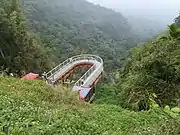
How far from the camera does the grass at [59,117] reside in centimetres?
509

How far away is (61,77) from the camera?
62.3ft

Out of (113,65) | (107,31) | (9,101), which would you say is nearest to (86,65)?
(9,101)

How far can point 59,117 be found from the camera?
6.10 m

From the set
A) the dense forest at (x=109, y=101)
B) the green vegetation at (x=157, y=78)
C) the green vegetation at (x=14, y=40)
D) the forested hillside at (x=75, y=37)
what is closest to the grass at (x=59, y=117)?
the dense forest at (x=109, y=101)

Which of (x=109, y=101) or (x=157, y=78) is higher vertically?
(x=157, y=78)

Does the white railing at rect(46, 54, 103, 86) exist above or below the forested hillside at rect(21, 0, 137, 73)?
above

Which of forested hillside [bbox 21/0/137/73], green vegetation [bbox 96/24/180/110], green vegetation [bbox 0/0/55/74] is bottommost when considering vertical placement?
forested hillside [bbox 21/0/137/73]

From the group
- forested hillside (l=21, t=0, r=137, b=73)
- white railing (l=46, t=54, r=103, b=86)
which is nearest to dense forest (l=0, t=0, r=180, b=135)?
white railing (l=46, t=54, r=103, b=86)

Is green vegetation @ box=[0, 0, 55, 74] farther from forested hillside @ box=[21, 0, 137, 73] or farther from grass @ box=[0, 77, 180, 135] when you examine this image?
forested hillside @ box=[21, 0, 137, 73]

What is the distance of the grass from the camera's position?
200 inches

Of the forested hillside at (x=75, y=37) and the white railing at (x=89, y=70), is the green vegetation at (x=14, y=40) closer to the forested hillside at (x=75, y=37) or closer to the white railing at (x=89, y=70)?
the white railing at (x=89, y=70)

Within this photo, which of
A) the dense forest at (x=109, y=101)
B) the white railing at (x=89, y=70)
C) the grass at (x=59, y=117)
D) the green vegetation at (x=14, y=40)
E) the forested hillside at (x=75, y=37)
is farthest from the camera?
the forested hillside at (x=75, y=37)

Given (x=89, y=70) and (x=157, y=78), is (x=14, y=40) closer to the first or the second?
(x=89, y=70)

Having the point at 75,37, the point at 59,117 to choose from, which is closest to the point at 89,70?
the point at 59,117
